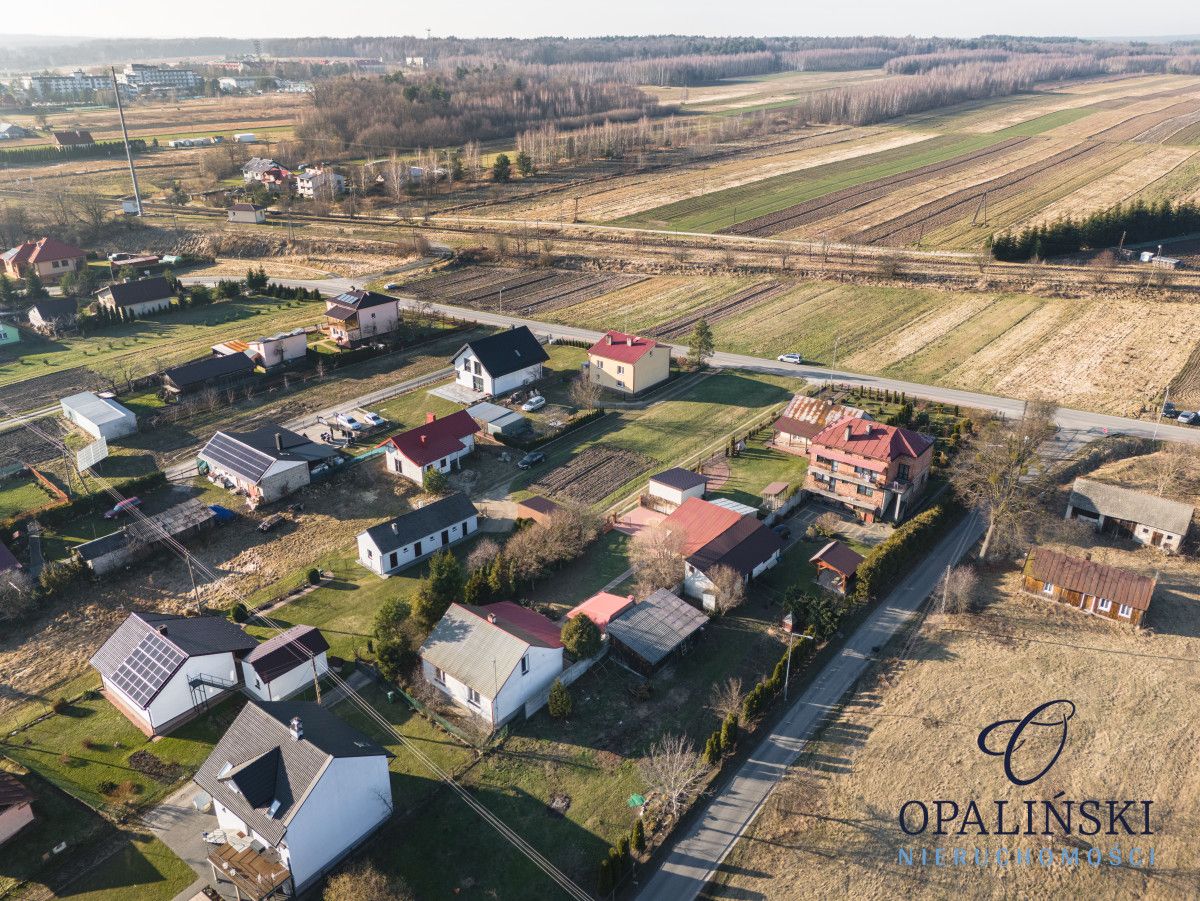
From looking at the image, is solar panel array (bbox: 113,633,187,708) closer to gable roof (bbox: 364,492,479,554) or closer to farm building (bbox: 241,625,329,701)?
A: farm building (bbox: 241,625,329,701)

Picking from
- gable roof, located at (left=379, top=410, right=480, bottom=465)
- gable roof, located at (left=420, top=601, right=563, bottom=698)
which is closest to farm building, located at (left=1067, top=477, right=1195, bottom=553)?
gable roof, located at (left=420, top=601, right=563, bottom=698)

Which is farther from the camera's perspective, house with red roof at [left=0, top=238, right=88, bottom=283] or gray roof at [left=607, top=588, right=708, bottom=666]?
house with red roof at [left=0, top=238, right=88, bottom=283]

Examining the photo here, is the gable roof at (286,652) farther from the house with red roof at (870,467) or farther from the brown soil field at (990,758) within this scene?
the house with red roof at (870,467)

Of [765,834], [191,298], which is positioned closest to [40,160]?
[191,298]

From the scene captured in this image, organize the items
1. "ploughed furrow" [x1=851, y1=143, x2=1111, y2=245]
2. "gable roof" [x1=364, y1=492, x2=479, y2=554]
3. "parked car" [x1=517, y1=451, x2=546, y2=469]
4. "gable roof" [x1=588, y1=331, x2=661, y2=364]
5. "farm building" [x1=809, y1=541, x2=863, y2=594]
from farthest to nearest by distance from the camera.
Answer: "ploughed furrow" [x1=851, y1=143, x2=1111, y2=245] < "gable roof" [x1=588, y1=331, x2=661, y2=364] < "parked car" [x1=517, y1=451, x2=546, y2=469] < "gable roof" [x1=364, y1=492, x2=479, y2=554] < "farm building" [x1=809, y1=541, x2=863, y2=594]

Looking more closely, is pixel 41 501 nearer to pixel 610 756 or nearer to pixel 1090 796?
pixel 610 756

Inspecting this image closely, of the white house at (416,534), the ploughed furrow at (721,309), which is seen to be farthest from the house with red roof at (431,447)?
the ploughed furrow at (721,309)
